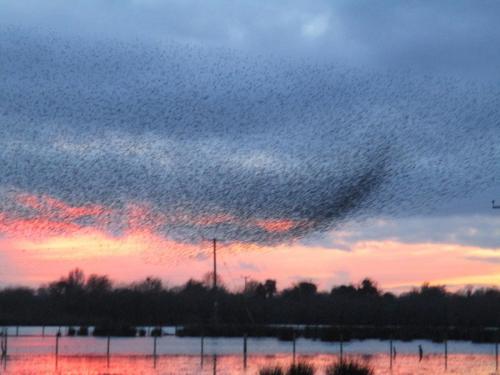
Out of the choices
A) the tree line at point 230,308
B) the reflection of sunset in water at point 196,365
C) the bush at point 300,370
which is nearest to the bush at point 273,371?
the bush at point 300,370

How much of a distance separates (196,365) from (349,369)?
16.0 meters

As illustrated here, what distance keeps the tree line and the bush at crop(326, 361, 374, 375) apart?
71.6m

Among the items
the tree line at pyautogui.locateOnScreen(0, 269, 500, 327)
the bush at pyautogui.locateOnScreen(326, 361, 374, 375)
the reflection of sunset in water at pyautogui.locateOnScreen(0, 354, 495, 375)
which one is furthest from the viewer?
the tree line at pyautogui.locateOnScreen(0, 269, 500, 327)

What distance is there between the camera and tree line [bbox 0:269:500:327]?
11944 cm

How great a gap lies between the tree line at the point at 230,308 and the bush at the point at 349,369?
71589 millimetres

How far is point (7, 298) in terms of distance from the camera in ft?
517

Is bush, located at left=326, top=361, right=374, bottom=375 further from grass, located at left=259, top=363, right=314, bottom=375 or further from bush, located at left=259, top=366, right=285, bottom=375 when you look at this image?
bush, located at left=259, top=366, right=285, bottom=375

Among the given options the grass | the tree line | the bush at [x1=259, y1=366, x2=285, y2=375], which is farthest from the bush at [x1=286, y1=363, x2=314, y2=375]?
the tree line

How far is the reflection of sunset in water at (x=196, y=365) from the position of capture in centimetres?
4325

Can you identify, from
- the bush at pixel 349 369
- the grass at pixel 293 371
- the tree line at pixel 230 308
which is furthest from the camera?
the tree line at pixel 230 308

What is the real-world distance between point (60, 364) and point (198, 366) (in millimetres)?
7308

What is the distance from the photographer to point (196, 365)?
161 feet

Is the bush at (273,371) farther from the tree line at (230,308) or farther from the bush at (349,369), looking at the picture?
the tree line at (230,308)

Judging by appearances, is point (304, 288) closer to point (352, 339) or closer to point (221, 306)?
point (221, 306)
